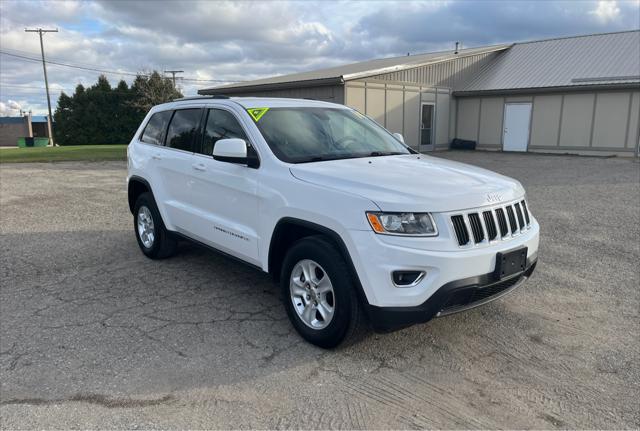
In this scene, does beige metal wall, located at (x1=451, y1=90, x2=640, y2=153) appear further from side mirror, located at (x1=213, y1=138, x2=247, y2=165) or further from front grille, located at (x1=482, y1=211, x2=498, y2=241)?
side mirror, located at (x1=213, y1=138, x2=247, y2=165)

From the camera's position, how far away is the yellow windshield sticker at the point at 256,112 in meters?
4.39

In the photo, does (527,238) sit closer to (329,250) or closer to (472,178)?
(472,178)

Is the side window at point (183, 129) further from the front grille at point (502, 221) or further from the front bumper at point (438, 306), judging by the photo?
the front grille at point (502, 221)

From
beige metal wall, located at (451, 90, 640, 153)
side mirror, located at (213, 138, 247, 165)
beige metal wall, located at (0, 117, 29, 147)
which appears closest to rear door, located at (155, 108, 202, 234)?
side mirror, located at (213, 138, 247, 165)

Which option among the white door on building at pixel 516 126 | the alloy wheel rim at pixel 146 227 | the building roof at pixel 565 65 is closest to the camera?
the alloy wheel rim at pixel 146 227

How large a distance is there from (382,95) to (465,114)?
22.3 ft

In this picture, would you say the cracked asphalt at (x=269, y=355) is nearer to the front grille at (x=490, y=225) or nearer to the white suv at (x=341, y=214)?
the white suv at (x=341, y=214)

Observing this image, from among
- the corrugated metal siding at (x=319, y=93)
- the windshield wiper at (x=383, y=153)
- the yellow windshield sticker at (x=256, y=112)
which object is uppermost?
the corrugated metal siding at (x=319, y=93)

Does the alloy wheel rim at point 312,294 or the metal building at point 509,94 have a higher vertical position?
the metal building at point 509,94

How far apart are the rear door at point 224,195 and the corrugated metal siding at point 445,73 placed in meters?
15.7

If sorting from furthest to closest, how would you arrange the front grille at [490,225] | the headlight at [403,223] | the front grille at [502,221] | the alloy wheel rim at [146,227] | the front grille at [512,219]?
the alloy wheel rim at [146,227] → the front grille at [512,219] → the front grille at [502,221] → the front grille at [490,225] → the headlight at [403,223]

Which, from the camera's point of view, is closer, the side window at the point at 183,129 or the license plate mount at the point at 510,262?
the license plate mount at the point at 510,262

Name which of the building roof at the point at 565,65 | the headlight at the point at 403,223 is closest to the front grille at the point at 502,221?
the headlight at the point at 403,223

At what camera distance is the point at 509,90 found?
2255 cm
